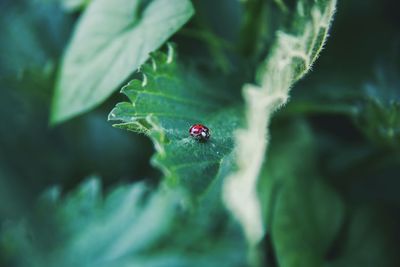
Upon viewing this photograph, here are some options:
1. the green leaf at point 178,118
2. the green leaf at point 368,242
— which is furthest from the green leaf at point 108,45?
the green leaf at point 368,242

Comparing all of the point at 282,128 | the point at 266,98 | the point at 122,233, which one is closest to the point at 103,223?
the point at 122,233

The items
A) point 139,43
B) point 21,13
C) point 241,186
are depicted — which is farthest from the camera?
point 21,13

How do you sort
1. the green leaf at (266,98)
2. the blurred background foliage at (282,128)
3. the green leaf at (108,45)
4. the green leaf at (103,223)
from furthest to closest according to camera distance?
the green leaf at (103,223) → the blurred background foliage at (282,128) → the green leaf at (108,45) → the green leaf at (266,98)

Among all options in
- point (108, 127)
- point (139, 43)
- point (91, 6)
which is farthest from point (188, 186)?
point (108, 127)

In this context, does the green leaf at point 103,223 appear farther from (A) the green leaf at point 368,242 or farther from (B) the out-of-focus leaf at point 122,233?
(A) the green leaf at point 368,242

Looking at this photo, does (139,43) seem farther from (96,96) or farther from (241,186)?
(241,186)

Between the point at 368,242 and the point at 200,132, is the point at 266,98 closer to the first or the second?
the point at 200,132
